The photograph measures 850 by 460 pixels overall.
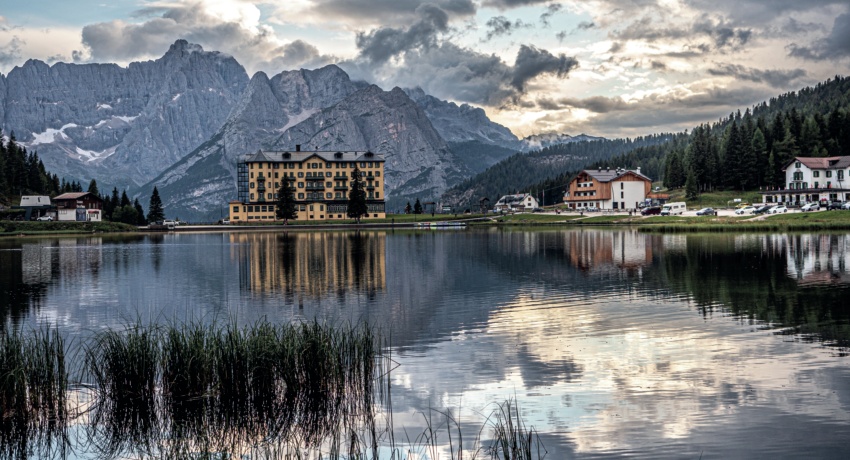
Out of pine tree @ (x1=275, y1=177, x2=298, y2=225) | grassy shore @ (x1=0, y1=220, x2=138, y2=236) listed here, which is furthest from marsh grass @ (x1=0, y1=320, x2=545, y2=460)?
pine tree @ (x1=275, y1=177, x2=298, y2=225)

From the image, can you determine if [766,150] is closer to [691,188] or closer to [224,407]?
[691,188]

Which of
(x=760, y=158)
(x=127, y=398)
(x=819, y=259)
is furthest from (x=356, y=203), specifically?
(x=127, y=398)

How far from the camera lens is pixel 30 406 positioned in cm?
1747

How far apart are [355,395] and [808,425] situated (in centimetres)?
1166

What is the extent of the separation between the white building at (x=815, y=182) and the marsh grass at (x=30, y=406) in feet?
530

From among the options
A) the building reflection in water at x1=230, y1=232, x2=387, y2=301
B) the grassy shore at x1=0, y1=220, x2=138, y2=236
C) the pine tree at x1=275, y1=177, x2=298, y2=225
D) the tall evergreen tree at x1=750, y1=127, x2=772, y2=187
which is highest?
the tall evergreen tree at x1=750, y1=127, x2=772, y2=187

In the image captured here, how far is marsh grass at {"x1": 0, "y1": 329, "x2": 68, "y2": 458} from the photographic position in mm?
15828

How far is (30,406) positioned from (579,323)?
22.1m

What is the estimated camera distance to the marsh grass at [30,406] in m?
15.8

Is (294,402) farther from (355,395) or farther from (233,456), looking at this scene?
(233,456)

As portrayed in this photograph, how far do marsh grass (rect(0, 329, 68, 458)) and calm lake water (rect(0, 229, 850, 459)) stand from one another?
7282mm

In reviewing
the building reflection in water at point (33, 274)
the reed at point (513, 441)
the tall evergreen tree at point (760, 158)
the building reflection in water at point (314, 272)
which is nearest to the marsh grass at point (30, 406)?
the reed at point (513, 441)

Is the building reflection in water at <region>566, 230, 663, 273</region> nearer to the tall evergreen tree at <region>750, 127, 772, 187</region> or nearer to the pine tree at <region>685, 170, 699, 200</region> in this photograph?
the pine tree at <region>685, 170, 699, 200</region>

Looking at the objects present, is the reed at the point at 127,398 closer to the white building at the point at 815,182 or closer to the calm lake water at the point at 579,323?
the calm lake water at the point at 579,323
